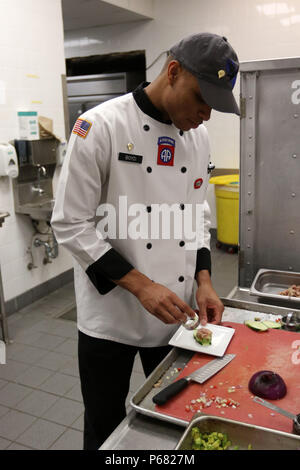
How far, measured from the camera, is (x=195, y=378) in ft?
3.74

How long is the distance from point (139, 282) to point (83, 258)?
189 mm

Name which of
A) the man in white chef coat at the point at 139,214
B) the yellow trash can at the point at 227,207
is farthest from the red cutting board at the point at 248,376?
the yellow trash can at the point at 227,207

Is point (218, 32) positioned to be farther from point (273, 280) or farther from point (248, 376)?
point (248, 376)

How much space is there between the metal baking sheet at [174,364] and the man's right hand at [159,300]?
0.45 ft

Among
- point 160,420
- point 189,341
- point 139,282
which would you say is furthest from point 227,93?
point 160,420

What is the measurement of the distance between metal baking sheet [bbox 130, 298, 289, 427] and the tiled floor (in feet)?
3.97

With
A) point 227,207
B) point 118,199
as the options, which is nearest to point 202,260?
point 118,199

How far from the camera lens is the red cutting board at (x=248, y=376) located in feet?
3.31

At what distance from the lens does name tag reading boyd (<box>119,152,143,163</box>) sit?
4.27 ft

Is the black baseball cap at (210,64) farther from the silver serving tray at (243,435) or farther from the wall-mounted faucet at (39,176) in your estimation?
the wall-mounted faucet at (39,176)

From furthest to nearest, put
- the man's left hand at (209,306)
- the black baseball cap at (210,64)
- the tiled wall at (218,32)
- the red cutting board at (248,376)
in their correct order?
the tiled wall at (218,32) < the man's left hand at (209,306) < the black baseball cap at (210,64) < the red cutting board at (248,376)

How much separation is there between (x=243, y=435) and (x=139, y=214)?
28.2 inches

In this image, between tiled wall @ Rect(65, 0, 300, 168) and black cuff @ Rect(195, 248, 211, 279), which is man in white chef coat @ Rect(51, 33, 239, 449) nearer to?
black cuff @ Rect(195, 248, 211, 279)

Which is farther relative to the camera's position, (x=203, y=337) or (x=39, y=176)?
(x=39, y=176)
